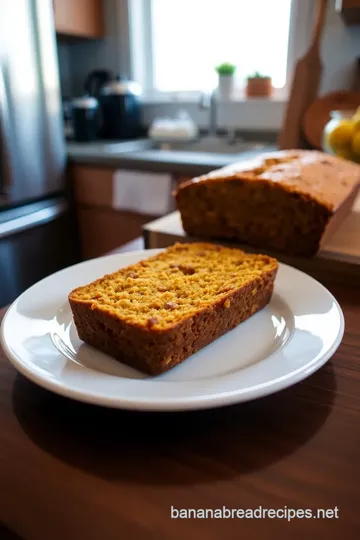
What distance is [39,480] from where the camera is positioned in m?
0.39

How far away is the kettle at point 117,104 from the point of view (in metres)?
2.27

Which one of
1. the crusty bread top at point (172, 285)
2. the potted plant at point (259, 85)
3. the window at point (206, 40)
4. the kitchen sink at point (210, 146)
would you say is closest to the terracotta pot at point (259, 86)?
the potted plant at point (259, 85)

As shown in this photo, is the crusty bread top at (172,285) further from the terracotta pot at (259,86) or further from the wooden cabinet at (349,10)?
the terracotta pot at (259,86)

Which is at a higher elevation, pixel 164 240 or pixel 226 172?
pixel 226 172

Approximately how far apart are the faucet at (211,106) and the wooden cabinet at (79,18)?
0.68m

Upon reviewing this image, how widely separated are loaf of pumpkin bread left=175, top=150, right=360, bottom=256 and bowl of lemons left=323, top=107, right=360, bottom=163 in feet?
0.52

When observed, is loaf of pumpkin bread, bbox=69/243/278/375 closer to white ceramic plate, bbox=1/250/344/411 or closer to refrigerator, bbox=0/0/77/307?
white ceramic plate, bbox=1/250/344/411

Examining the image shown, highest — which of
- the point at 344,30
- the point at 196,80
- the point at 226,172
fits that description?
the point at 344,30

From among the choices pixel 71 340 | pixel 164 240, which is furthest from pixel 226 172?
pixel 71 340

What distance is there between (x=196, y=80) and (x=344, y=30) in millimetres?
888

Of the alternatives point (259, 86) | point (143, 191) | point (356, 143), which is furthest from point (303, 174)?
point (259, 86)

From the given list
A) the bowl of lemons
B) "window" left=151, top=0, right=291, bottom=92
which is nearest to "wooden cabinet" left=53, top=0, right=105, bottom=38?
"window" left=151, top=0, right=291, bottom=92

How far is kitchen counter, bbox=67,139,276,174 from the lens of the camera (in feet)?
5.56

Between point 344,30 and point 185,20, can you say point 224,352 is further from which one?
point 185,20
